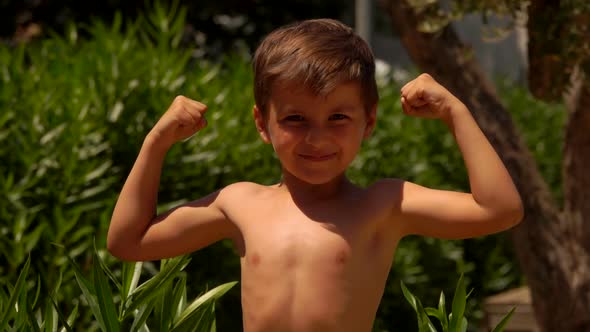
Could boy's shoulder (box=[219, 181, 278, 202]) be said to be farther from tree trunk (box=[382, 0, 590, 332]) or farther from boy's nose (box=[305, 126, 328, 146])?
tree trunk (box=[382, 0, 590, 332])

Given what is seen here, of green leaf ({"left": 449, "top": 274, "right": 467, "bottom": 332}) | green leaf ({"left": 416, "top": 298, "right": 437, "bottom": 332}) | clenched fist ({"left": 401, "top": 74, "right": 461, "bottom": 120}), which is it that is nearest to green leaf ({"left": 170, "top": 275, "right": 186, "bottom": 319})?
green leaf ({"left": 416, "top": 298, "right": 437, "bottom": 332})

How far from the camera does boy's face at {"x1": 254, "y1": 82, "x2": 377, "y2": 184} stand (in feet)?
9.60

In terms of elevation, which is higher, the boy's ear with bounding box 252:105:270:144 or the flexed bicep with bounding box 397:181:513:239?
the boy's ear with bounding box 252:105:270:144

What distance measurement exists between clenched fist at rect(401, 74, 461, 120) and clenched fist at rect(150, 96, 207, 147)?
532mm

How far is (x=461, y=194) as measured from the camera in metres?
3.01

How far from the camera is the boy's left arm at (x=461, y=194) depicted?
9.64ft

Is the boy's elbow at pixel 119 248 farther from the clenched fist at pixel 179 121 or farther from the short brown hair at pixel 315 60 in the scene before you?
the short brown hair at pixel 315 60

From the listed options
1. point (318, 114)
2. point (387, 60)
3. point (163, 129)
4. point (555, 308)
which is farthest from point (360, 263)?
point (387, 60)

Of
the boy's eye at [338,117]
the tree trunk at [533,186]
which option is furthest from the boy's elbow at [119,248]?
the tree trunk at [533,186]

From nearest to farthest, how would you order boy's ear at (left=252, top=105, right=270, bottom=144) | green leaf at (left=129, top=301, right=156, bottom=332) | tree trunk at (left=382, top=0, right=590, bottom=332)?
boy's ear at (left=252, top=105, right=270, bottom=144) < green leaf at (left=129, top=301, right=156, bottom=332) < tree trunk at (left=382, top=0, right=590, bottom=332)

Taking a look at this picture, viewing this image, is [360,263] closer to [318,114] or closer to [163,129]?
[318,114]

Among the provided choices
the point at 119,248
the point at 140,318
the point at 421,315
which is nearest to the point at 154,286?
the point at 140,318

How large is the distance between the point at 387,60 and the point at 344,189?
14.9 metres

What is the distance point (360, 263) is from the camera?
9.86 ft
